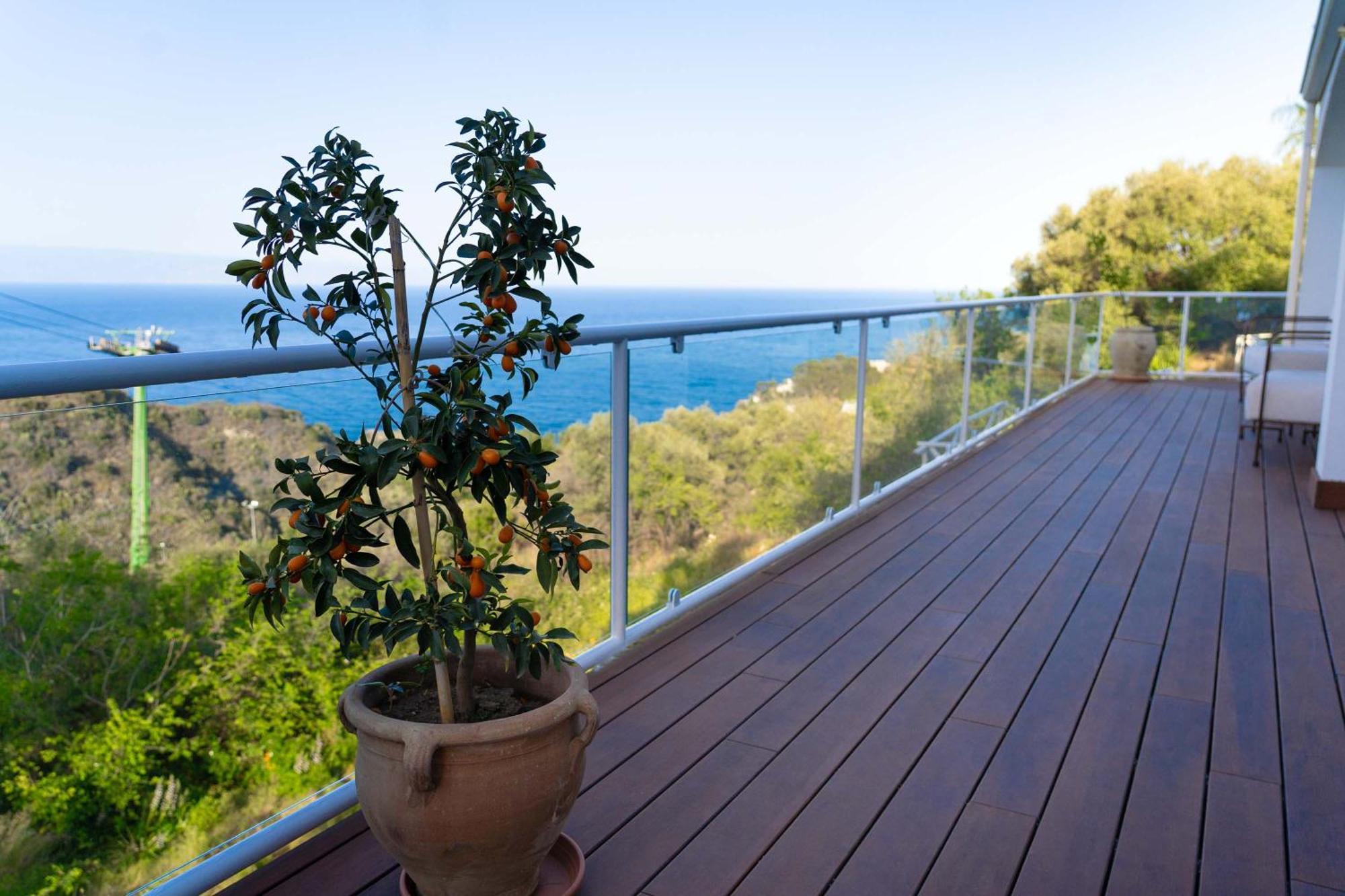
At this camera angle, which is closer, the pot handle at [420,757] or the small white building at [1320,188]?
the pot handle at [420,757]

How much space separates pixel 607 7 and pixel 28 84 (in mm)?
32349

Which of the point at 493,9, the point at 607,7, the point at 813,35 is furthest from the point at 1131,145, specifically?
the point at 493,9

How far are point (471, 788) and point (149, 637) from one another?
0.62 metres

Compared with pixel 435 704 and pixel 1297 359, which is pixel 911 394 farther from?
pixel 435 704

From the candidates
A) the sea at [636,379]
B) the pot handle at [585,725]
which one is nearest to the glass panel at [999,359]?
the sea at [636,379]

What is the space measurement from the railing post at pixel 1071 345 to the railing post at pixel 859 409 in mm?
5754

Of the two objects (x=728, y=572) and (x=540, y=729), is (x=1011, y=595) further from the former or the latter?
(x=540, y=729)

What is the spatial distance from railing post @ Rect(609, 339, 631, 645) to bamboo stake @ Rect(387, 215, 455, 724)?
47.2 inches

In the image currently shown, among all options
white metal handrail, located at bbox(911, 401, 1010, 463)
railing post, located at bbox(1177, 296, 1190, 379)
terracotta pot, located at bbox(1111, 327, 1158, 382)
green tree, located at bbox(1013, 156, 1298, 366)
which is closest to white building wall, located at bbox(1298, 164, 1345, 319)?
railing post, located at bbox(1177, 296, 1190, 379)

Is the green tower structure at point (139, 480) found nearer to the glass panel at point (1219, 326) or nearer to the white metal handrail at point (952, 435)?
the white metal handrail at point (952, 435)

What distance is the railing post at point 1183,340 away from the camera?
1105 centimetres

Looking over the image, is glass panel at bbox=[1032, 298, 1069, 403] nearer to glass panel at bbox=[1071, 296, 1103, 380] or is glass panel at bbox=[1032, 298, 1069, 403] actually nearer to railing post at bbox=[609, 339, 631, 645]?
glass panel at bbox=[1071, 296, 1103, 380]

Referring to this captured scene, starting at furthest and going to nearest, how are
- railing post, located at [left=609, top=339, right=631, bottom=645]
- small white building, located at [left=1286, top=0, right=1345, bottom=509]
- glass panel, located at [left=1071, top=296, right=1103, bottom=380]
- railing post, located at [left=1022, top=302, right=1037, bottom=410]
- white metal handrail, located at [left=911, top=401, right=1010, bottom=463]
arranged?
glass panel, located at [left=1071, top=296, right=1103, bottom=380]
small white building, located at [left=1286, top=0, right=1345, bottom=509]
railing post, located at [left=1022, top=302, right=1037, bottom=410]
white metal handrail, located at [left=911, top=401, right=1010, bottom=463]
railing post, located at [left=609, top=339, right=631, bottom=645]

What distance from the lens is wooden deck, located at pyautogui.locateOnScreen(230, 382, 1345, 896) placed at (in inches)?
78.1
